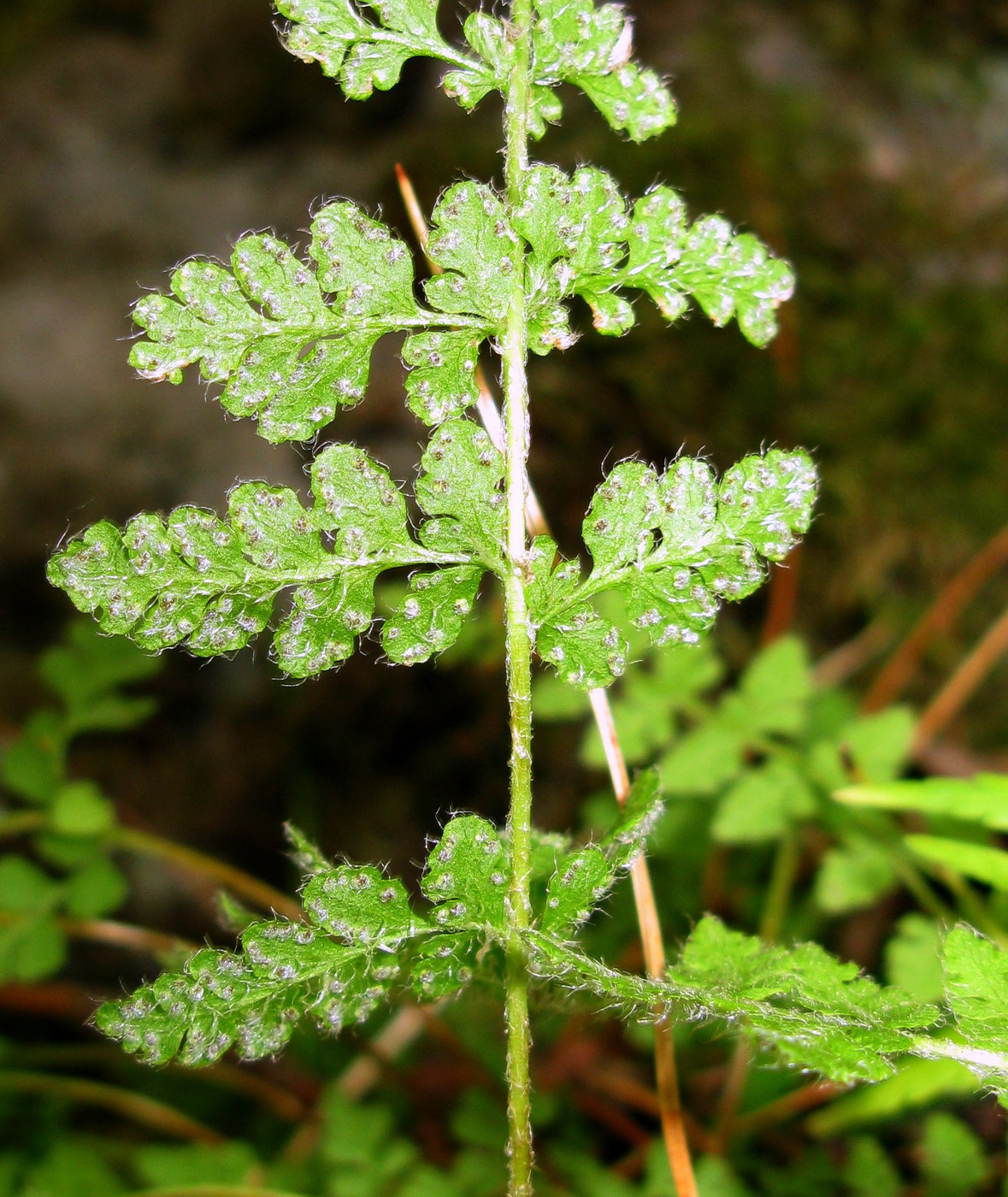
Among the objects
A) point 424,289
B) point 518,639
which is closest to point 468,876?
point 518,639

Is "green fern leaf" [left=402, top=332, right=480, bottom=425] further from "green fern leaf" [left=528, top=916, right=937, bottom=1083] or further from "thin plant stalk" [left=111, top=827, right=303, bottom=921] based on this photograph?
"thin plant stalk" [left=111, top=827, right=303, bottom=921]

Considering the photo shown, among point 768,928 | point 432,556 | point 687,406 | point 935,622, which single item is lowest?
point 768,928

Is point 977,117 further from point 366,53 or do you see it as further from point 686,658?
point 366,53

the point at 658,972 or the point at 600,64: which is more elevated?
the point at 600,64

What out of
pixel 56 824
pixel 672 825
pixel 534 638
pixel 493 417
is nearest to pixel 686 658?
pixel 672 825

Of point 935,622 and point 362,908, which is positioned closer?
point 362,908

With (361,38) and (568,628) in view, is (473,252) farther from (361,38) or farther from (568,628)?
(568,628)

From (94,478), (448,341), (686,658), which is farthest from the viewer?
(94,478)
